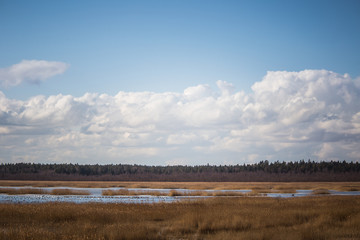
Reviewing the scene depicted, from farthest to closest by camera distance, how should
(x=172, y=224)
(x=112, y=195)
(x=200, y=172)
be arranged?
(x=200, y=172) → (x=112, y=195) → (x=172, y=224)

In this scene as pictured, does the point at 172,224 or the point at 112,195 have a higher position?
the point at 172,224

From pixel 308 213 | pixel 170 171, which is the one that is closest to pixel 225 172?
pixel 170 171

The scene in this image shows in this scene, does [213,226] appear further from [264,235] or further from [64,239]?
[64,239]

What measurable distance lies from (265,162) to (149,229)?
173 meters

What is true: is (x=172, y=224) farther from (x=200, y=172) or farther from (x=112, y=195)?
(x=200, y=172)

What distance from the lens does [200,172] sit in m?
167

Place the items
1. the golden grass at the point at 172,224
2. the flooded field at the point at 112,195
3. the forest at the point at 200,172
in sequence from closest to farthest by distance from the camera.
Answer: the golden grass at the point at 172,224, the flooded field at the point at 112,195, the forest at the point at 200,172

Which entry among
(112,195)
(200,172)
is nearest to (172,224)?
(112,195)

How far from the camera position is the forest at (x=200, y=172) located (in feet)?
479

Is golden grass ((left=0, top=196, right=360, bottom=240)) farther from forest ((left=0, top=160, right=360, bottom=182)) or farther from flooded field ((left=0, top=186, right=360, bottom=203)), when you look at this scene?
forest ((left=0, top=160, right=360, bottom=182))

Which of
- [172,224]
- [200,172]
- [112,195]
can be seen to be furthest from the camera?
[200,172]

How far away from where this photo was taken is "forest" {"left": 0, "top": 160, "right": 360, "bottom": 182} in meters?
146

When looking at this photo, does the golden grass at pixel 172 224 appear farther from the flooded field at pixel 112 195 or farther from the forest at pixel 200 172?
the forest at pixel 200 172

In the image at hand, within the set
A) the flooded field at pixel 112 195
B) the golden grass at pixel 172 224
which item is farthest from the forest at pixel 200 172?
the golden grass at pixel 172 224
